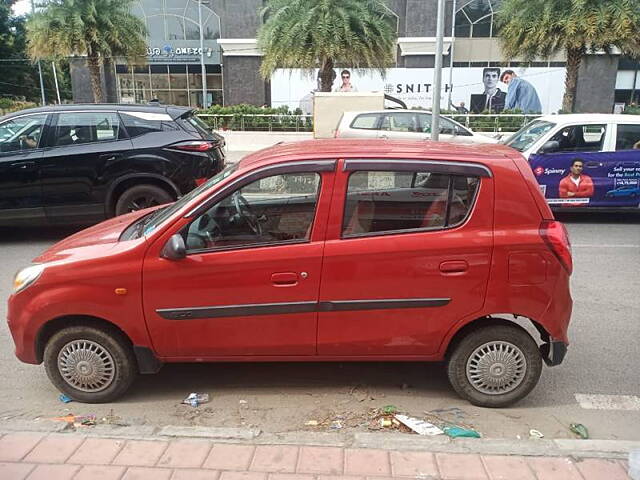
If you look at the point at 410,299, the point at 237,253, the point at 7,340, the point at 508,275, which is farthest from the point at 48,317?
the point at 508,275

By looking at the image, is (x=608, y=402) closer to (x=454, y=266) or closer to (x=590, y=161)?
(x=454, y=266)

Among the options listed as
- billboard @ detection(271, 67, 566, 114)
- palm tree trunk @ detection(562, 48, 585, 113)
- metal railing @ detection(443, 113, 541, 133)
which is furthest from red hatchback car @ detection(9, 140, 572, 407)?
billboard @ detection(271, 67, 566, 114)

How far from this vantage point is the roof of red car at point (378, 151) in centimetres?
354

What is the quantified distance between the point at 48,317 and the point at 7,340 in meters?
1.58

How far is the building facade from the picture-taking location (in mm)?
30656

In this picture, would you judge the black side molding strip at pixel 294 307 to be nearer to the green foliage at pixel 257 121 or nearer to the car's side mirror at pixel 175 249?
the car's side mirror at pixel 175 249

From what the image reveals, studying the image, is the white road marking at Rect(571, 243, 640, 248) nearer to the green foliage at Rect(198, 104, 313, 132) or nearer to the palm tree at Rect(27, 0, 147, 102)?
the palm tree at Rect(27, 0, 147, 102)

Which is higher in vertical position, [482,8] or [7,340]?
[482,8]

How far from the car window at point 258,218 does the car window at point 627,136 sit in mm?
7230

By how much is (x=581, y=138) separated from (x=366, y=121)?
470cm

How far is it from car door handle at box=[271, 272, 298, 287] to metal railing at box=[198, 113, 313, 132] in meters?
18.2

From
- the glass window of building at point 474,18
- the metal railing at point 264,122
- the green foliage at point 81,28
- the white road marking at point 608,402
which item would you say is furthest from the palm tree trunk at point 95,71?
the glass window of building at point 474,18

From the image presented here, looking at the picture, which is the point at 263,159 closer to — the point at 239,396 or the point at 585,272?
the point at 239,396

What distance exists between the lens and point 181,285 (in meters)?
3.44
